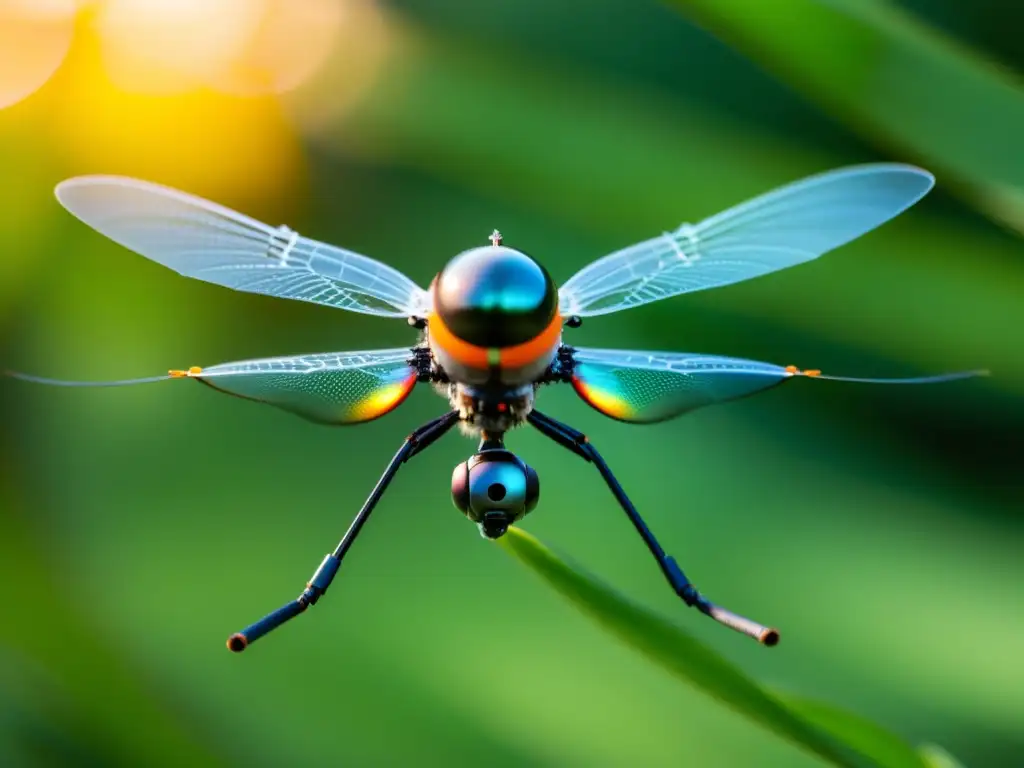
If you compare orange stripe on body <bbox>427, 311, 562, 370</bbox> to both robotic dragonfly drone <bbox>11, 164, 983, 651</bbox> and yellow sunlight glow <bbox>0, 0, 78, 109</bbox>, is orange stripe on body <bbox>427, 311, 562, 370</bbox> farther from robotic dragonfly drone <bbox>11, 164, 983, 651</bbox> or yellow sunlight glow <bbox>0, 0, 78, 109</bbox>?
yellow sunlight glow <bbox>0, 0, 78, 109</bbox>

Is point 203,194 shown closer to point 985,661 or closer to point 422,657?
point 422,657

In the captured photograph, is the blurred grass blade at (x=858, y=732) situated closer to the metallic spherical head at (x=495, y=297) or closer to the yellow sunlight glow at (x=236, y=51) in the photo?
the metallic spherical head at (x=495, y=297)

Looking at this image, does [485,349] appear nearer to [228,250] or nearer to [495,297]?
[495,297]

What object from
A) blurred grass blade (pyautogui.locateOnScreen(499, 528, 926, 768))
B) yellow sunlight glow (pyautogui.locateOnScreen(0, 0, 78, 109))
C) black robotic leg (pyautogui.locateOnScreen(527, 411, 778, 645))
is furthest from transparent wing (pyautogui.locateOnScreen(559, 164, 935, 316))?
yellow sunlight glow (pyautogui.locateOnScreen(0, 0, 78, 109))

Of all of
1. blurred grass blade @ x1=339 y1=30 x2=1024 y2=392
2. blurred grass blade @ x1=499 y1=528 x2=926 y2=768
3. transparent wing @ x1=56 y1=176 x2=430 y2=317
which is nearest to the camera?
blurred grass blade @ x1=499 y1=528 x2=926 y2=768

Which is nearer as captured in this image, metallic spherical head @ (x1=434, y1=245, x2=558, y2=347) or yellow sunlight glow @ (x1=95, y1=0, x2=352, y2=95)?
metallic spherical head @ (x1=434, y1=245, x2=558, y2=347)

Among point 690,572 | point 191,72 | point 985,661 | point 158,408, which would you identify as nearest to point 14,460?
point 158,408

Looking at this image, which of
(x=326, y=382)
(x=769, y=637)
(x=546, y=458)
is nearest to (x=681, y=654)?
(x=769, y=637)
